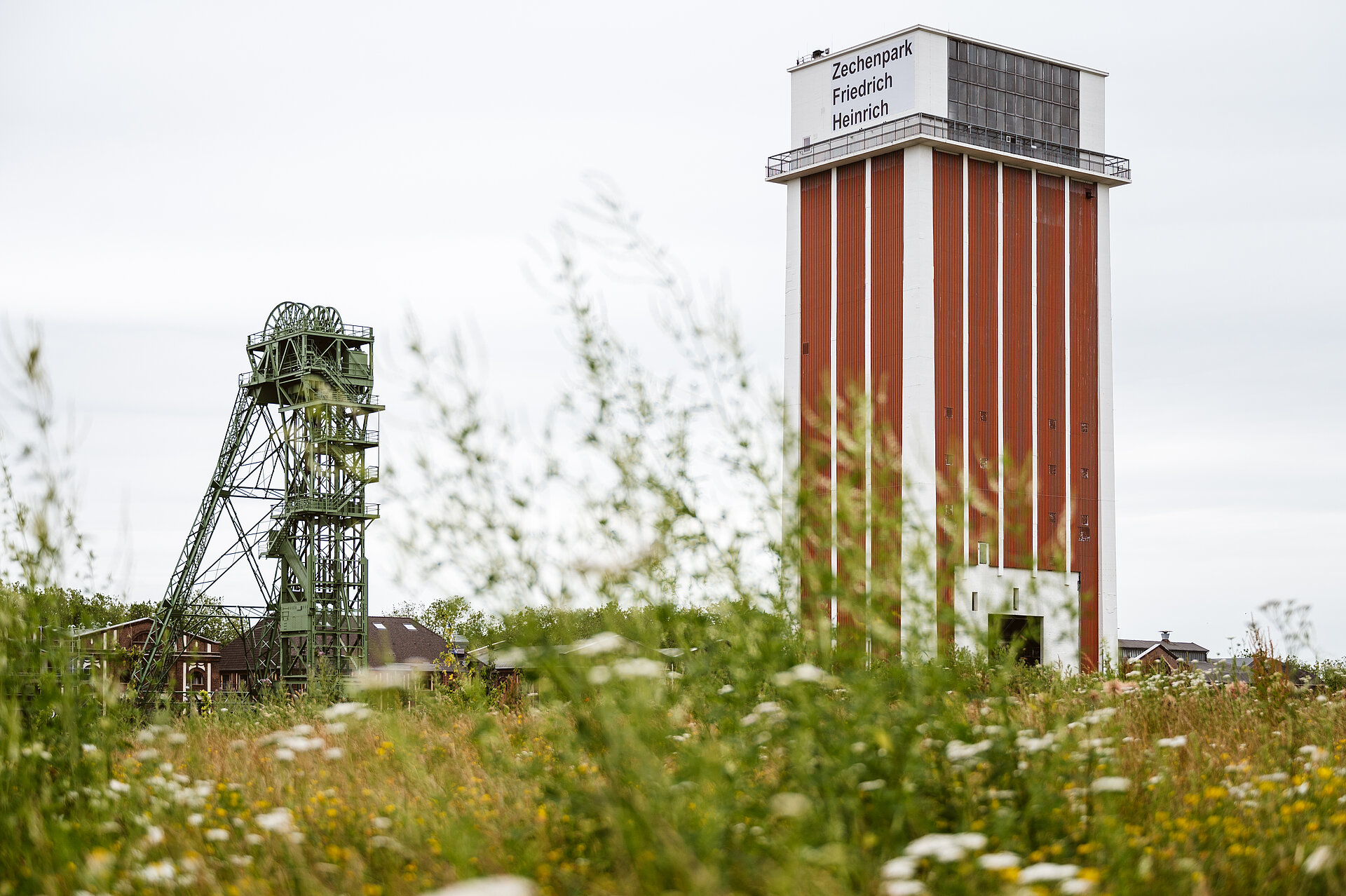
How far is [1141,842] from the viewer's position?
16.5ft

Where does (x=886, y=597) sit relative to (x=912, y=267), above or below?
below

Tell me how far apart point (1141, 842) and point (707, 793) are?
1783mm

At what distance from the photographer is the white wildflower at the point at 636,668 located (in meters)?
4.81

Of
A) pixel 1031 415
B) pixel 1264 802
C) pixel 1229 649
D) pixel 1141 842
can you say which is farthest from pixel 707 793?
pixel 1031 415

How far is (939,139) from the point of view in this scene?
3569 cm

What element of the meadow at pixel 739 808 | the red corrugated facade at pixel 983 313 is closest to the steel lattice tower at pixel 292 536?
the red corrugated facade at pixel 983 313

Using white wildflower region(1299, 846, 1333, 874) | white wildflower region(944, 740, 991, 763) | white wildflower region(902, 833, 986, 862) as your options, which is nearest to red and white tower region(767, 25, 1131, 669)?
white wildflower region(944, 740, 991, 763)

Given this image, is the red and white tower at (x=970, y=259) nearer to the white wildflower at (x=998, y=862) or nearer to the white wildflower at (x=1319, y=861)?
the white wildflower at (x=1319, y=861)

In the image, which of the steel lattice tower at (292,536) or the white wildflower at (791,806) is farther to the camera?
the steel lattice tower at (292,536)

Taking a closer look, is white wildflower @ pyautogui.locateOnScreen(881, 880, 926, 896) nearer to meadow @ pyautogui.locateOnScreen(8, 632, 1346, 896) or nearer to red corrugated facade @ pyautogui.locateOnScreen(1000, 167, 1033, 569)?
meadow @ pyautogui.locateOnScreen(8, 632, 1346, 896)

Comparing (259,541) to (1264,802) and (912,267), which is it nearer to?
(912,267)

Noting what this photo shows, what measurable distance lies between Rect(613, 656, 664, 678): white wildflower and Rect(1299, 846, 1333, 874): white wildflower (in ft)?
7.64

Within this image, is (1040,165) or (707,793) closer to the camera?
(707,793)

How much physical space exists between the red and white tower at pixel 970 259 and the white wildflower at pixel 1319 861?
2798cm
